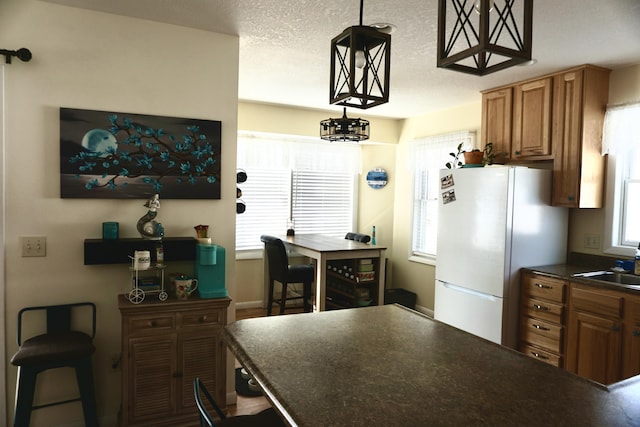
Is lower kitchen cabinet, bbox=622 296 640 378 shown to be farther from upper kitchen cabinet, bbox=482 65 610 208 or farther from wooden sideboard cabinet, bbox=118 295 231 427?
wooden sideboard cabinet, bbox=118 295 231 427

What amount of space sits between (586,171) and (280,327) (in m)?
2.81

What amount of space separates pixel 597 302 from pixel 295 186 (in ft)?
12.3

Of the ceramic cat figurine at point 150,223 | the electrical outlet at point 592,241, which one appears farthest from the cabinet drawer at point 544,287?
the ceramic cat figurine at point 150,223

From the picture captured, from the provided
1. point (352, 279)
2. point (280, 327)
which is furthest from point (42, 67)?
point (352, 279)

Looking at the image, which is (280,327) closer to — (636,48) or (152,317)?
(152,317)

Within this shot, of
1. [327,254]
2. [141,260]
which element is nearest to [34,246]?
[141,260]

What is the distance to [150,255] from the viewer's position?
250 cm

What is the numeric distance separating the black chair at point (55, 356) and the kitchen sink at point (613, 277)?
3165mm

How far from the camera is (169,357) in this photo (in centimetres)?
244

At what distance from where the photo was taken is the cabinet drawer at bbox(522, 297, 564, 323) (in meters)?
3.09

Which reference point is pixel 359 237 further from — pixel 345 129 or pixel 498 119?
pixel 345 129

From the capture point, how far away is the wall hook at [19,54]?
2.28 m

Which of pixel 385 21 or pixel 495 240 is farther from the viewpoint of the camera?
pixel 495 240

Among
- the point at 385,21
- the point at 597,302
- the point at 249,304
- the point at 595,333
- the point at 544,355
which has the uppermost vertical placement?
the point at 385,21
